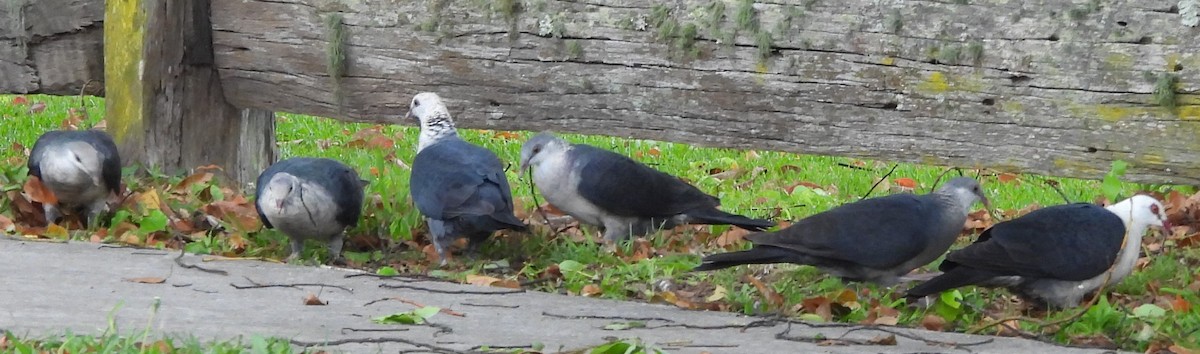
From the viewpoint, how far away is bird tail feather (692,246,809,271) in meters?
4.87

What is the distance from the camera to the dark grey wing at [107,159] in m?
5.99

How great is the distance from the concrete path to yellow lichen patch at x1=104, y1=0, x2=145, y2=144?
5.31ft

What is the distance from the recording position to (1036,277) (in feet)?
16.3

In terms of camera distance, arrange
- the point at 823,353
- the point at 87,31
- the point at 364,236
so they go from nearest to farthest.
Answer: the point at 823,353
the point at 364,236
the point at 87,31

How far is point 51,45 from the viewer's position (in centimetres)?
688

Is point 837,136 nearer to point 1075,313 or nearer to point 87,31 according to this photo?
point 1075,313

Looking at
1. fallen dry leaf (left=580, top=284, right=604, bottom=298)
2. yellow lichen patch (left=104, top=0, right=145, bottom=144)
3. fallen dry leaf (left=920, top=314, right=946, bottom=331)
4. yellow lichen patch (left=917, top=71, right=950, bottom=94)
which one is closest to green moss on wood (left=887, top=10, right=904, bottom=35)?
yellow lichen patch (left=917, top=71, right=950, bottom=94)

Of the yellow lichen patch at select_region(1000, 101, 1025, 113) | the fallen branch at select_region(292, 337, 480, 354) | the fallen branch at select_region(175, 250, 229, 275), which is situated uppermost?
the yellow lichen patch at select_region(1000, 101, 1025, 113)

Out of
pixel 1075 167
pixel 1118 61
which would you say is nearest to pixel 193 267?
pixel 1075 167

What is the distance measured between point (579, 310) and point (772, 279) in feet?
3.87

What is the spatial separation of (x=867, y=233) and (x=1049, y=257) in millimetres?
590

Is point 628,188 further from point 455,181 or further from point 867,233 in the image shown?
point 867,233

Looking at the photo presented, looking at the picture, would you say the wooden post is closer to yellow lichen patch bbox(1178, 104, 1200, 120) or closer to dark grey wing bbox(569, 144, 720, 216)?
dark grey wing bbox(569, 144, 720, 216)

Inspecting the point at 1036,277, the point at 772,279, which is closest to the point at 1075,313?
the point at 1036,277
